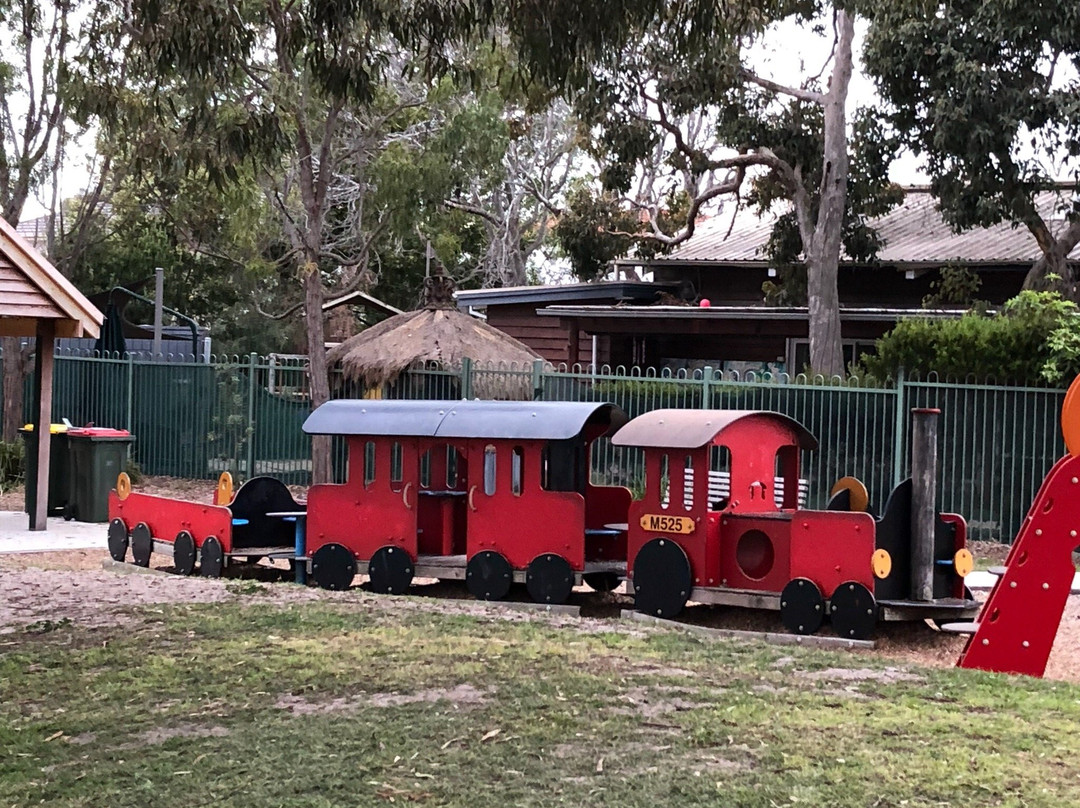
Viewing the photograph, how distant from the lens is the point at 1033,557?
343 inches

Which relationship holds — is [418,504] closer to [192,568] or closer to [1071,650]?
[192,568]

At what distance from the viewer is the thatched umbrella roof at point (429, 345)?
76.1 ft

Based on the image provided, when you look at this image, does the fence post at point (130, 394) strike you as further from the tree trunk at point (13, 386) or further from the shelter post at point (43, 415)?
the shelter post at point (43, 415)

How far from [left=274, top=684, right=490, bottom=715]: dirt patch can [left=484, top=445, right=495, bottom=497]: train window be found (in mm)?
5289

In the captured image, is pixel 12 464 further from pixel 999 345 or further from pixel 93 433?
pixel 999 345

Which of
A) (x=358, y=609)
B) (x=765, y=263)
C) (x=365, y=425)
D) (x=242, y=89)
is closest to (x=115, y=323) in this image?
(x=242, y=89)

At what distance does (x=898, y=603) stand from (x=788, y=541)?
0.98m

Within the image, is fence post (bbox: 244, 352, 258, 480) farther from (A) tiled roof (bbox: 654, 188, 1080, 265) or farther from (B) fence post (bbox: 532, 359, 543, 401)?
(A) tiled roof (bbox: 654, 188, 1080, 265)

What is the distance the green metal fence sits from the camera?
16719 millimetres

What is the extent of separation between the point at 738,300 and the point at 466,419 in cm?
1963

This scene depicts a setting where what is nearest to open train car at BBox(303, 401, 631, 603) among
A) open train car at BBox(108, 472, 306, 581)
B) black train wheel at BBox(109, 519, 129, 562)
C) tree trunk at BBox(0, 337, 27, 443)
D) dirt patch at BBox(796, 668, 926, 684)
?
open train car at BBox(108, 472, 306, 581)

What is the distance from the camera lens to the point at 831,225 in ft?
81.8

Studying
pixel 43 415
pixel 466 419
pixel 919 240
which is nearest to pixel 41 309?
pixel 43 415

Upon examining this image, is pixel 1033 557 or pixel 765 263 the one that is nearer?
pixel 1033 557
